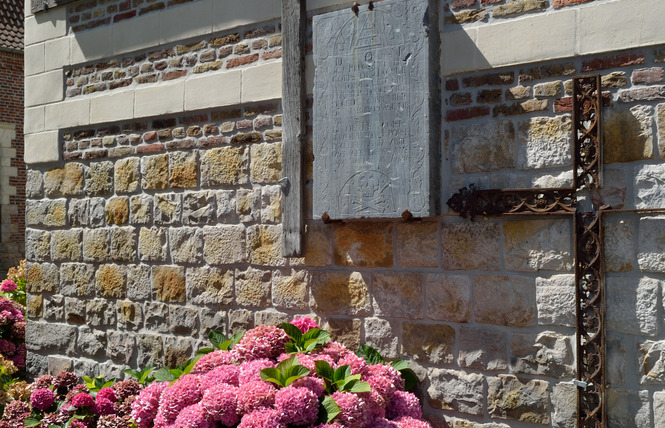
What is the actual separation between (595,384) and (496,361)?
564 mm

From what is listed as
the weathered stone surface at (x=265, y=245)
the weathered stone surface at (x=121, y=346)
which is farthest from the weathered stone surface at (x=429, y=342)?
the weathered stone surface at (x=121, y=346)

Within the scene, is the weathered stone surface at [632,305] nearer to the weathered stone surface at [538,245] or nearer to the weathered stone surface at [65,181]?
the weathered stone surface at [538,245]

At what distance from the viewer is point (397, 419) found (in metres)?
4.09

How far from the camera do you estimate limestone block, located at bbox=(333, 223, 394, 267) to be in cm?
459

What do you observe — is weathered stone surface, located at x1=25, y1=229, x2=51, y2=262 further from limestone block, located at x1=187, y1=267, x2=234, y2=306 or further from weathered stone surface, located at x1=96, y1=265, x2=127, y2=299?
limestone block, located at x1=187, y1=267, x2=234, y2=306

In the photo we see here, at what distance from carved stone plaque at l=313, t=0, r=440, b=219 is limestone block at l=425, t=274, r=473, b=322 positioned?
43 centimetres

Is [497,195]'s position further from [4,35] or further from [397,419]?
[4,35]

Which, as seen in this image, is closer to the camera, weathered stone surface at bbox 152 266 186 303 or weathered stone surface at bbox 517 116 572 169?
weathered stone surface at bbox 517 116 572 169

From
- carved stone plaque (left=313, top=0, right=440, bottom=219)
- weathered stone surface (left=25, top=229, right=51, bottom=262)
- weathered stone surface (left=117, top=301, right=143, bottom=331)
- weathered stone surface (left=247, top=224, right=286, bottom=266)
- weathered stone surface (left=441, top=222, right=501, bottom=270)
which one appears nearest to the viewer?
weathered stone surface (left=441, top=222, right=501, bottom=270)

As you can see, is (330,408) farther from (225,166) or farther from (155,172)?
(155,172)

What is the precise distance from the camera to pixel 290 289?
503cm

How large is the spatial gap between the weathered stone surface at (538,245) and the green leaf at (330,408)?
1235 millimetres

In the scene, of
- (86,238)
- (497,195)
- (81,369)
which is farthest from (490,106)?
(81,369)

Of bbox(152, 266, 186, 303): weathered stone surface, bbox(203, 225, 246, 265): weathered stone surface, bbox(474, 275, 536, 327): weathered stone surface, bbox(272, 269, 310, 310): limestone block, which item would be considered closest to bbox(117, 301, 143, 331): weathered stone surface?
bbox(152, 266, 186, 303): weathered stone surface
